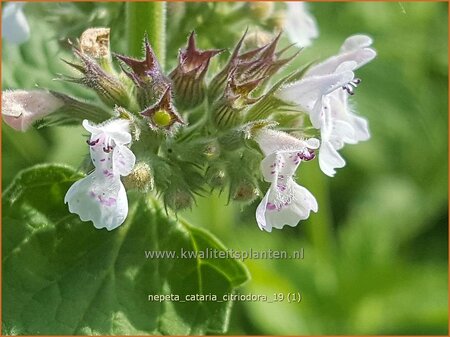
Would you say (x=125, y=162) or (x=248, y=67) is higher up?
(x=248, y=67)

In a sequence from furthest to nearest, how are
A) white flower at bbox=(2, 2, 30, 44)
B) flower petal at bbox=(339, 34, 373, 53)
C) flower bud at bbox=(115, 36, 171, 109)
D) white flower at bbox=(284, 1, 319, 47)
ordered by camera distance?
white flower at bbox=(284, 1, 319, 47) → white flower at bbox=(2, 2, 30, 44) → flower petal at bbox=(339, 34, 373, 53) → flower bud at bbox=(115, 36, 171, 109)

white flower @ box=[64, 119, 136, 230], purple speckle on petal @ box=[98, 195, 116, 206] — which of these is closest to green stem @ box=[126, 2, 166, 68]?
white flower @ box=[64, 119, 136, 230]

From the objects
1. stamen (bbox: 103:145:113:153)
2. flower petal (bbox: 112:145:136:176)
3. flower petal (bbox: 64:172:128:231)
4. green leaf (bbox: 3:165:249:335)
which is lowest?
green leaf (bbox: 3:165:249:335)

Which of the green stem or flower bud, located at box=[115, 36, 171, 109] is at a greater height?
flower bud, located at box=[115, 36, 171, 109]

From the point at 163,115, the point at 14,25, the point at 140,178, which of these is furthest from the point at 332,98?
the point at 14,25

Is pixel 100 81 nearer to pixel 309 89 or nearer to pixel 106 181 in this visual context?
pixel 106 181

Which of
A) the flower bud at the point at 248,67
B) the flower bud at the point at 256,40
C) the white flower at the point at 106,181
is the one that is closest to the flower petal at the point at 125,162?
the white flower at the point at 106,181

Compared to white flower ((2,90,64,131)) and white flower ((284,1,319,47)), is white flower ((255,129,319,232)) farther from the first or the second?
white flower ((284,1,319,47))

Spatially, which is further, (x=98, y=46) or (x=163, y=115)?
(x=98, y=46)
